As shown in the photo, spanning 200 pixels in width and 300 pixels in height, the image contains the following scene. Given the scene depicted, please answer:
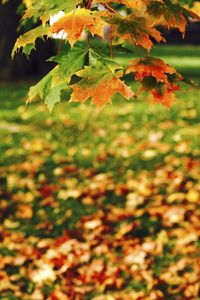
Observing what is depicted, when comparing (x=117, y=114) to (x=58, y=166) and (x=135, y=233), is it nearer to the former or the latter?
(x=58, y=166)

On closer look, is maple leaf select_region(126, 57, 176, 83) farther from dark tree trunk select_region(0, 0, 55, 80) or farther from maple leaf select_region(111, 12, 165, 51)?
dark tree trunk select_region(0, 0, 55, 80)

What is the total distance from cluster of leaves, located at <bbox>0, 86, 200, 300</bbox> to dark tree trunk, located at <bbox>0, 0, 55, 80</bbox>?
15.1ft

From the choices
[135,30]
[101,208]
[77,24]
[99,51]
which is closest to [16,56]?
[101,208]

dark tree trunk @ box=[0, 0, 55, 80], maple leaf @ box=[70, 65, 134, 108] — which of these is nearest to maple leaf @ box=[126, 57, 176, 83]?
maple leaf @ box=[70, 65, 134, 108]

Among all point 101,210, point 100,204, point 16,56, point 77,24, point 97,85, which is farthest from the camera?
point 16,56

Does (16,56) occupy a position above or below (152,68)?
below

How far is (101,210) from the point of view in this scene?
5.49m

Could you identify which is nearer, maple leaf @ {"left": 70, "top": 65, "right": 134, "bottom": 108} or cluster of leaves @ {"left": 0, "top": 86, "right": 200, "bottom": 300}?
maple leaf @ {"left": 70, "top": 65, "right": 134, "bottom": 108}

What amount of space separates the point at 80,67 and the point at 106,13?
0.22 m

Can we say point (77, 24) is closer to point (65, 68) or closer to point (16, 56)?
point (65, 68)

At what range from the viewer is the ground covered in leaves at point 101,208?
14.0ft

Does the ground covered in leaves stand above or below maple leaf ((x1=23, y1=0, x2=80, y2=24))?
below

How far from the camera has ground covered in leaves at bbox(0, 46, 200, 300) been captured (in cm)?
427

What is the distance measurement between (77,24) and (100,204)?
3.70 metres
